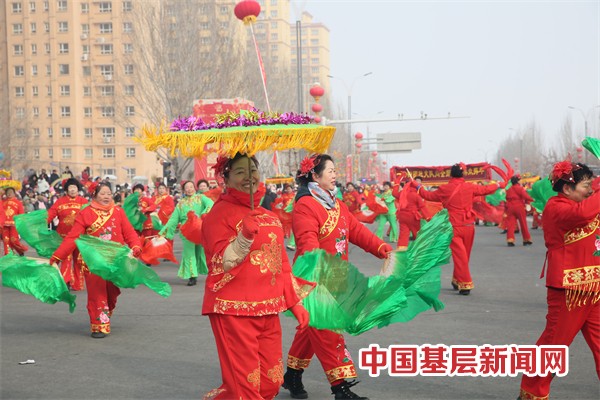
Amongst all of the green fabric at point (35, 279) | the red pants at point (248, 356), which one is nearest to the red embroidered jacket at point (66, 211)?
the green fabric at point (35, 279)

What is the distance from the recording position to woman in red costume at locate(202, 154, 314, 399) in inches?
201

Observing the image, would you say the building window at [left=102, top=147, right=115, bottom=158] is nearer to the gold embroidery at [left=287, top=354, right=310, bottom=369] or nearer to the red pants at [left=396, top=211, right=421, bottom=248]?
the red pants at [left=396, top=211, right=421, bottom=248]

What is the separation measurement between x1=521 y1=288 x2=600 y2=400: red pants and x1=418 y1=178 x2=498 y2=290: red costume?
6.21 m

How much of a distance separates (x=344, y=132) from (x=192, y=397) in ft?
283

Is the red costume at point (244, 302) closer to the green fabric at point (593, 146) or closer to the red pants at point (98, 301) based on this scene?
the green fabric at point (593, 146)

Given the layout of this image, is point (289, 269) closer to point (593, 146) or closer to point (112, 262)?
point (593, 146)

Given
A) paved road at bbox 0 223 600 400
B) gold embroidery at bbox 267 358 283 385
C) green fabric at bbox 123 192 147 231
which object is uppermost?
green fabric at bbox 123 192 147 231

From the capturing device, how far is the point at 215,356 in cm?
848

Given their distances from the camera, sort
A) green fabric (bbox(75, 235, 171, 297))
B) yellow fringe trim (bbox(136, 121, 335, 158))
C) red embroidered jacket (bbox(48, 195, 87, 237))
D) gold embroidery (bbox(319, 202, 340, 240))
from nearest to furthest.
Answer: yellow fringe trim (bbox(136, 121, 335, 158)) < gold embroidery (bbox(319, 202, 340, 240)) < green fabric (bbox(75, 235, 171, 297)) < red embroidered jacket (bbox(48, 195, 87, 237))

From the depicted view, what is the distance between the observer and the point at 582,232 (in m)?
6.40

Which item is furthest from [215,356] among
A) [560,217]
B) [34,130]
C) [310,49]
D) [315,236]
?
[310,49]

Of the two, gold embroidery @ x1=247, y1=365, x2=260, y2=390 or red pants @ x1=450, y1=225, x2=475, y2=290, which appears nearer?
gold embroidery @ x1=247, y1=365, x2=260, y2=390

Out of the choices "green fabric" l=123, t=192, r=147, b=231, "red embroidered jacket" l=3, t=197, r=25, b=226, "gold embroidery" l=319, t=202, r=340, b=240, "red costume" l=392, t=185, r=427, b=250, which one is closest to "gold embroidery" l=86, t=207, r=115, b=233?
"gold embroidery" l=319, t=202, r=340, b=240

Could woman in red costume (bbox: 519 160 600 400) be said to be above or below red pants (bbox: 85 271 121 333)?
above
